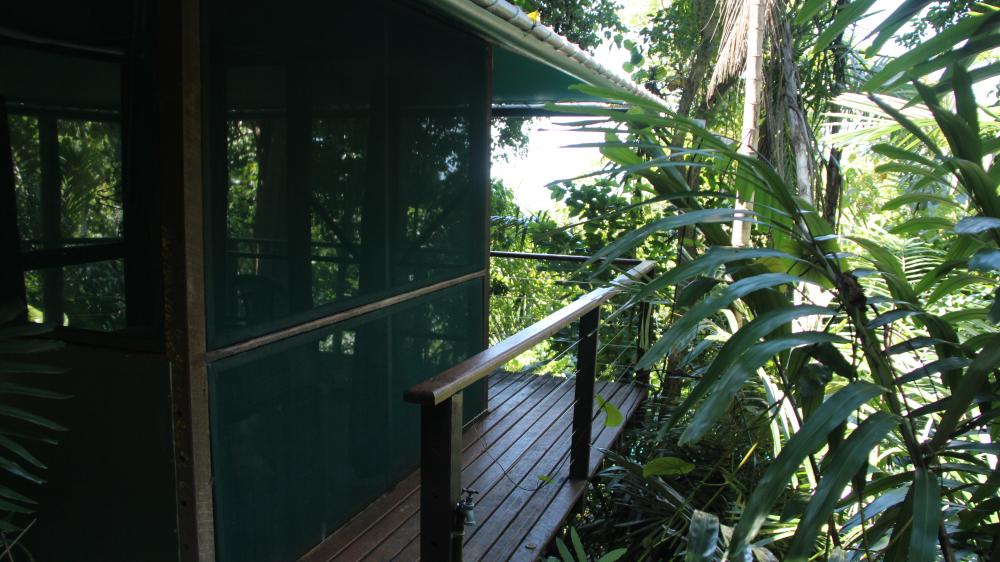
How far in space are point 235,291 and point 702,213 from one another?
1.43m

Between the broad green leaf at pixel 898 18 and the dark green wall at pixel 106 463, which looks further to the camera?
the dark green wall at pixel 106 463

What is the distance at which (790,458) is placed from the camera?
37.0 inches

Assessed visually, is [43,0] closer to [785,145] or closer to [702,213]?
[702,213]

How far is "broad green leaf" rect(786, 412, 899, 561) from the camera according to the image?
3.02 ft

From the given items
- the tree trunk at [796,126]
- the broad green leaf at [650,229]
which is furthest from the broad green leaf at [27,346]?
the tree trunk at [796,126]

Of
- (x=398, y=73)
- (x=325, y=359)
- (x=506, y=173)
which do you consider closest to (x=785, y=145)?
(x=398, y=73)

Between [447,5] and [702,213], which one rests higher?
[447,5]

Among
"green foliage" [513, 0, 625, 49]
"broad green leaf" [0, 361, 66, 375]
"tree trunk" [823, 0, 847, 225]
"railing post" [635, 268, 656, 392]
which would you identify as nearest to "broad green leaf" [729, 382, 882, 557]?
"broad green leaf" [0, 361, 66, 375]

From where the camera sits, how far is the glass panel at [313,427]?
206cm

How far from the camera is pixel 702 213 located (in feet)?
3.99

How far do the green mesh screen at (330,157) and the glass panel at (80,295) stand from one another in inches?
10.4

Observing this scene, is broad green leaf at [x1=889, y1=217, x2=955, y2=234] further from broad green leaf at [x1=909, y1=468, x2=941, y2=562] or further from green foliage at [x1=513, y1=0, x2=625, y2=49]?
green foliage at [x1=513, y1=0, x2=625, y2=49]

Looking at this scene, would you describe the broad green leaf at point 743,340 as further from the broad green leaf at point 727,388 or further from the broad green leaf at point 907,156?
the broad green leaf at point 907,156

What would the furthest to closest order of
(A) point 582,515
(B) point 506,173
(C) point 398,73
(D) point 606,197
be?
1. (B) point 506,173
2. (D) point 606,197
3. (A) point 582,515
4. (C) point 398,73
